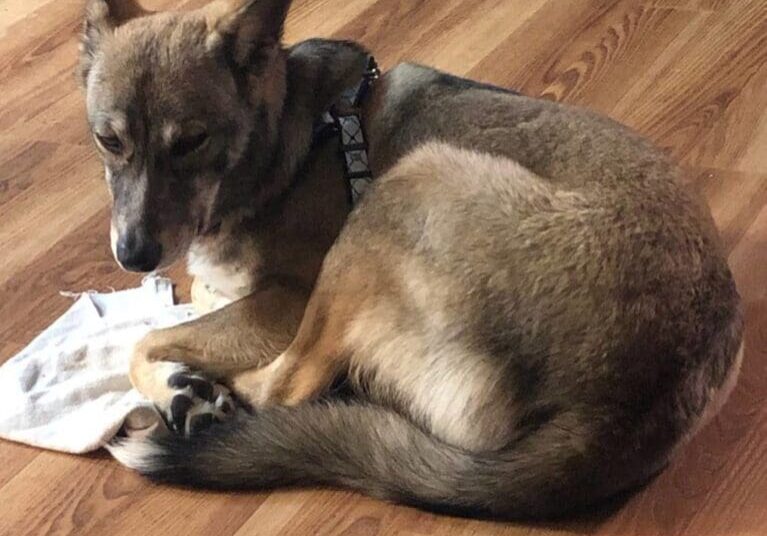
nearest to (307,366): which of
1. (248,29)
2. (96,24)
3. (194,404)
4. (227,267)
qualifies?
(194,404)

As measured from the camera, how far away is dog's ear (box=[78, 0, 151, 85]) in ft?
7.30

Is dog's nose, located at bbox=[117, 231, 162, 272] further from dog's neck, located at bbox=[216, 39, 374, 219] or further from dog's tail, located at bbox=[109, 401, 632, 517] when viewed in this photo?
dog's tail, located at bbox=[109, 401, 632, 517]

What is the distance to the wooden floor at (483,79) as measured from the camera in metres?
1.96

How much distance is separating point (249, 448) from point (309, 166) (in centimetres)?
59

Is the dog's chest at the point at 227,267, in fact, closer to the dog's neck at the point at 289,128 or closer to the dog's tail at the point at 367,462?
the dog's neck at the point at 289,128

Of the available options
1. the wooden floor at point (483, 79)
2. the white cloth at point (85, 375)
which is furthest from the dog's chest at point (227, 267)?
the wooden floor at point (483, 79)

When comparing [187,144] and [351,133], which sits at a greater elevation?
[187,144]

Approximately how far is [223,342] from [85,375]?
267 mm

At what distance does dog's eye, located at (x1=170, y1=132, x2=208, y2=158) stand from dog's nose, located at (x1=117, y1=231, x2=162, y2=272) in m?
0.15

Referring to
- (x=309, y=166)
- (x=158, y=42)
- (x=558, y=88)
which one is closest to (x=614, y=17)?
(x=558, y=88)

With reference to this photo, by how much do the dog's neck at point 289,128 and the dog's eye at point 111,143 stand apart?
0.64 feet

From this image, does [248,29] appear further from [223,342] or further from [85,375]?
[85,375]

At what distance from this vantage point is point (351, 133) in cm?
230

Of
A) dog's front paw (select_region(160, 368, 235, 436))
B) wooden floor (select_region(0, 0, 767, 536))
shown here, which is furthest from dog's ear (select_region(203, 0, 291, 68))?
wooden floor (select_region(0, 0, 767, 536))
